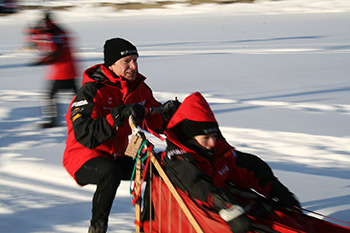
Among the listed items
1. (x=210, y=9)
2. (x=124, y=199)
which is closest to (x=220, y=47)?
(x=124, y=199)

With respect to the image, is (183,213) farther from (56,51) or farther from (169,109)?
(56,51)

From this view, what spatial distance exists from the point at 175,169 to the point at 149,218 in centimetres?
35

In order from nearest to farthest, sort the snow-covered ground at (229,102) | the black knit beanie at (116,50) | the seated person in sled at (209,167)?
the seated person in sled at (209,167)
the black knit beanie at (116,50)
the snow-covered ground at (229,102)

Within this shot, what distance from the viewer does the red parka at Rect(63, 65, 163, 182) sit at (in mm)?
2486

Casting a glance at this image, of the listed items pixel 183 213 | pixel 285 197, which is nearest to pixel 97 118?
pixel 183 213

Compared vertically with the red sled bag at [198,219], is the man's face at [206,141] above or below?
above

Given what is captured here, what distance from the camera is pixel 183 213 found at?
2.31 m

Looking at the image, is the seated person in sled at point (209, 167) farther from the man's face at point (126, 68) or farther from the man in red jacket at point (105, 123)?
the man's face at point (126, 68)

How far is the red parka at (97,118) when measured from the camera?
2486 mm

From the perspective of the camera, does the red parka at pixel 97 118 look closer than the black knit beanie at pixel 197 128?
No

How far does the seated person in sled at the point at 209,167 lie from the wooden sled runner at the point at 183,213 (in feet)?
0.18

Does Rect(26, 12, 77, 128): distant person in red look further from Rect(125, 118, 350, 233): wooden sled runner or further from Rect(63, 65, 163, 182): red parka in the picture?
Rect(125, 118, 350, 233): wooden sled runner

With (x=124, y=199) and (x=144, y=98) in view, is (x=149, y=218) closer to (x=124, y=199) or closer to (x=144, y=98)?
(x=144, y=98)

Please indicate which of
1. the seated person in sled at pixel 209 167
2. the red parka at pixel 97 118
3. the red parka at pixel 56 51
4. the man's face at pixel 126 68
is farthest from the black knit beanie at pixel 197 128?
the red parka at pixel 56 51
